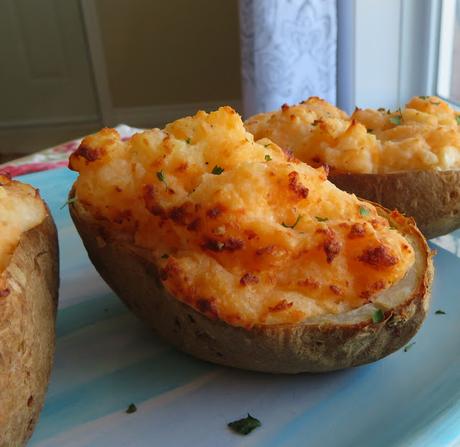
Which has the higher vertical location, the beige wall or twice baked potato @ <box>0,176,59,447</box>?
twice baked potato @ <box>0,176,59,447</box>

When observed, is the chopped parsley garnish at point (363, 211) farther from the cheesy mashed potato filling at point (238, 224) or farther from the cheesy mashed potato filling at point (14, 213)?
the cheesy mashed potato filling at point (14, 213)

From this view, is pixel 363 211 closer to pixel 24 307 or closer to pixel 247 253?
pixel 247 253

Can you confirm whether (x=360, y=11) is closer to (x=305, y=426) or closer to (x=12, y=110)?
(x=305, y=426)

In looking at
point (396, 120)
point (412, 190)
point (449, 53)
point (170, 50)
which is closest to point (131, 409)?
point (412, 190)

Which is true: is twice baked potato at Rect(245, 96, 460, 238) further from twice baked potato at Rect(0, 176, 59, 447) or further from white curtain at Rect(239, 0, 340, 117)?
white curtain at Rect(239, 0, 340, 117)

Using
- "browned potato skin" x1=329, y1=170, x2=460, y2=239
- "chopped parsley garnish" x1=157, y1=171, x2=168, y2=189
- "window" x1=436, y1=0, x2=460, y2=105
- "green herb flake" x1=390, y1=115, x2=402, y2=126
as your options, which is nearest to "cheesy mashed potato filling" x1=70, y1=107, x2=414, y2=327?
"chopped parsley garnish" x1=157, y1=171, x2=168, y2=189

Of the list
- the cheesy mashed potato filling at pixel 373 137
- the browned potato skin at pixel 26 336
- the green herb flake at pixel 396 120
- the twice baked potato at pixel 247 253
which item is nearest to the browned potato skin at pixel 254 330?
the twice baked potato at pixel 247 253
